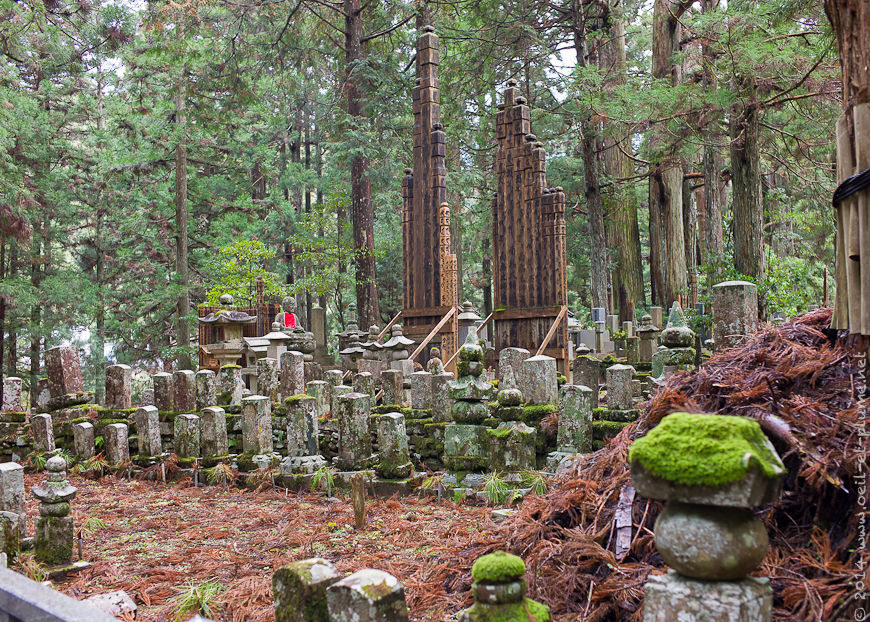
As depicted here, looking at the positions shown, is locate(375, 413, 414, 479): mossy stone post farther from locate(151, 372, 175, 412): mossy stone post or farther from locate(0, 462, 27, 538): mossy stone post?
locate(151, 372, 175, 412): mossy stone post

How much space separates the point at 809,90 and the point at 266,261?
21.4m

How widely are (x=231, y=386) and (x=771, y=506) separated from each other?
9323mm

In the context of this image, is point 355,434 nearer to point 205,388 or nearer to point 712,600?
point 205,388

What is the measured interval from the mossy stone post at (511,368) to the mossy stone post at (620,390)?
51.3 inches

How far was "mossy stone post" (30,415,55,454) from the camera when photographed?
10500mm

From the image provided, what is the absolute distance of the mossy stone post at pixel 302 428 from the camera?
348 inches

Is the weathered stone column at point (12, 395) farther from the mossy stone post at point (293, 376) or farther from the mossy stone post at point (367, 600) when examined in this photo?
the mossy stone post at point (367, 600)

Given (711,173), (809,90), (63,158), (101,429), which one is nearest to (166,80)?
(63,158)

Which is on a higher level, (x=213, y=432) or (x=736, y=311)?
(x=736, y=311)

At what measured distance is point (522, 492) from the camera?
6.96 meters

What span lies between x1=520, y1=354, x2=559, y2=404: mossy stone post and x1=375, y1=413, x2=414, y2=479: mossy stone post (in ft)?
5.43

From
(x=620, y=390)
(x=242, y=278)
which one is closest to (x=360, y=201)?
(x=242, y=278)

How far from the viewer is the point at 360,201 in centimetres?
2075

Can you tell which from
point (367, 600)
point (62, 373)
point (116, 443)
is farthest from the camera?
point (62, 373)
